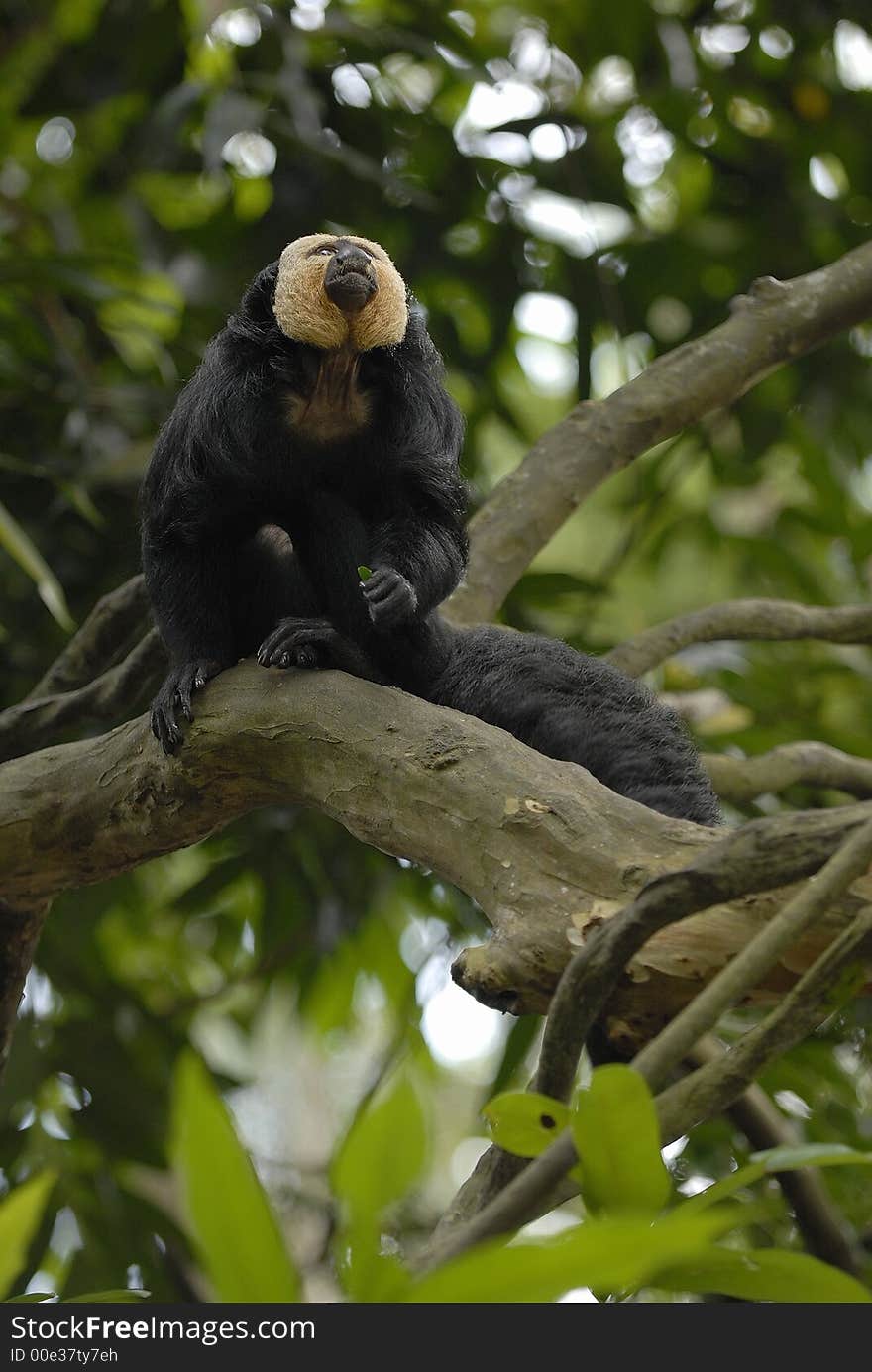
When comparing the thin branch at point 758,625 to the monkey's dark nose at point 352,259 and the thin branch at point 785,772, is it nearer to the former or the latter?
the thin branch at point 785,772

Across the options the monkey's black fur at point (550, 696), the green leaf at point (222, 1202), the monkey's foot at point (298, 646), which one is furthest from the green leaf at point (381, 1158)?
the monkey's foot at point (298, 646)

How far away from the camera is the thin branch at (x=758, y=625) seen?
11.1 ft

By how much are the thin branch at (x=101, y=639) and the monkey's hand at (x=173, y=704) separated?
0.57 meters

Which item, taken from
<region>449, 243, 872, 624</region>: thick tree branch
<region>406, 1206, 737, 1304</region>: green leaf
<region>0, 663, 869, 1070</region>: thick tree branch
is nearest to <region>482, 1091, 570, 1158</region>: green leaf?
<region>0, 663, 869, 1070</region>: thick tree branch

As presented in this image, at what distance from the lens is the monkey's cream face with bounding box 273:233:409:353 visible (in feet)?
8.77

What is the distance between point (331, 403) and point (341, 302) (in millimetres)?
183

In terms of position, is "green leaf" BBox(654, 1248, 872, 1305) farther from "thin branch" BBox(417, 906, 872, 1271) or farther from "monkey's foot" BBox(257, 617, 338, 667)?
"monkey's foot" BBox(257, 617, 338, 667)

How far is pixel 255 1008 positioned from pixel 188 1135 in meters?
4.22

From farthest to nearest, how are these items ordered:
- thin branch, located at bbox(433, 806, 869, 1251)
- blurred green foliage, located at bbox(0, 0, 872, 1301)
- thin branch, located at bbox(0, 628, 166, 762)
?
blurred green foliage, located at bbox(0, 0, 872, 1301)
thin branch, located at bbox(0, 628, 166, 762)
thin branch, located at bbox(433, 806, 869, 1251)

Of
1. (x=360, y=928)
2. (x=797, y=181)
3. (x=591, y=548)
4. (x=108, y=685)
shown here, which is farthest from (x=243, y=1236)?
(x=591, y=548)

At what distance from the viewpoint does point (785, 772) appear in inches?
129

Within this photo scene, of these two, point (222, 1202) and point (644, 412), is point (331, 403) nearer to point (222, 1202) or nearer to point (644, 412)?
point (644, 412)

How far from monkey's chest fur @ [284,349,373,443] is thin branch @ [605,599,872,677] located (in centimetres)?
93

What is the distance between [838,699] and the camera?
16.5ft
